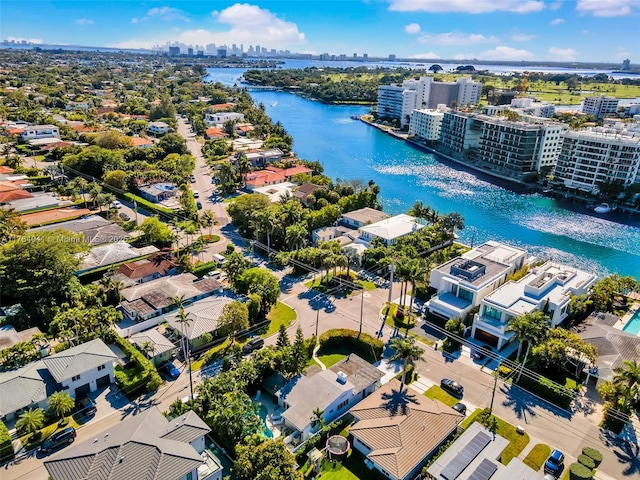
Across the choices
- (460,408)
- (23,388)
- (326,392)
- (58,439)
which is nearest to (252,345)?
(326,392)

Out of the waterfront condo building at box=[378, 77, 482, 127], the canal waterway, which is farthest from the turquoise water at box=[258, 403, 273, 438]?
the waterfront condo building at box=[378, 77, 482, 127]

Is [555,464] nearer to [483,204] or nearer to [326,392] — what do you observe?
[326,392]

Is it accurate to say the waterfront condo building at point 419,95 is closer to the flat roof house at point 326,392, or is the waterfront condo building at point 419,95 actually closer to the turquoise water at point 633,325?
the turquoise water at point 633,325

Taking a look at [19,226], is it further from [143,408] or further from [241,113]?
[241,113]

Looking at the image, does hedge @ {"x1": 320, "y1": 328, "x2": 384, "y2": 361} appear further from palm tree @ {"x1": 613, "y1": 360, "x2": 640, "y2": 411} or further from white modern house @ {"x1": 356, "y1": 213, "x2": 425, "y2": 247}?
white modern house @ {"x1": 356, "y1": 213, "x2": 425, "y2": 247}

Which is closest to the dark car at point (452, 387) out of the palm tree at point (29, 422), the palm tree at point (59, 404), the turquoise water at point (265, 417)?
the turquoise water at point (265, 417)

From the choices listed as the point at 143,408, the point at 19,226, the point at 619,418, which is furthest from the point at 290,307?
the point at 19,226
